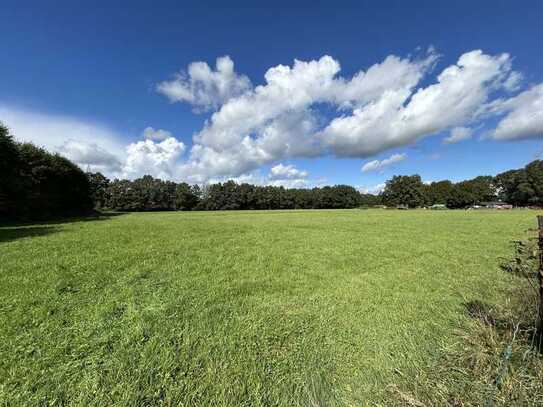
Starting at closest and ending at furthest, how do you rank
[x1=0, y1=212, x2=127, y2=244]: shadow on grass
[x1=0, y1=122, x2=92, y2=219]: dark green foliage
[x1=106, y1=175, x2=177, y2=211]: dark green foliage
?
[x1=0, y1=212, x2=127, y2=244]: shadow on grass < [x1=0, y1=122, x2=92, y2=219]: dark green foliage < [x1=106, y1=175, x2=177, y2=211]: dark green foliage

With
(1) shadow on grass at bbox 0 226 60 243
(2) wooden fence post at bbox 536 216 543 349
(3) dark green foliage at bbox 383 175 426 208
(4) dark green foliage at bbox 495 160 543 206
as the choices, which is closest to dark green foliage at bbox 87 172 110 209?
(1) shadow on grass at bbox 0 226 60 243

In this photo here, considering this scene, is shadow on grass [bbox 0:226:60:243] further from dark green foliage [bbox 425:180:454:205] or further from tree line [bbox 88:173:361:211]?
dark green foliage [bbox 425:180:454:205]

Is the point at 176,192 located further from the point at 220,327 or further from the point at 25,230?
the point at 220,327

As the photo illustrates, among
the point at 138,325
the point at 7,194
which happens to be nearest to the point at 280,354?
the point at 138,325

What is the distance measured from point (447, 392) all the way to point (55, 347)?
4747mm

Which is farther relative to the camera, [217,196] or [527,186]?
[217,196]

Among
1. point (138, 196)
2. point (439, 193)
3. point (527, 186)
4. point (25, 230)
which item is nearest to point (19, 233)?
point (25, 230)

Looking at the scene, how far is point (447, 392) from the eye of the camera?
8.58 feet

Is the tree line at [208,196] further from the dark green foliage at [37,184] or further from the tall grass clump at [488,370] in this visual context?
the tall grass clump at [488,370]

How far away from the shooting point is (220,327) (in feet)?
13.5

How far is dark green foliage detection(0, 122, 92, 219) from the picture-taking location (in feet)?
81.3

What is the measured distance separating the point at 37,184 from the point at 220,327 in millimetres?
36977

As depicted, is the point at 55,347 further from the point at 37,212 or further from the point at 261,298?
the point at 37,212

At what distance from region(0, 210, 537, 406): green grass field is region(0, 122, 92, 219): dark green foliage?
2516 cm
